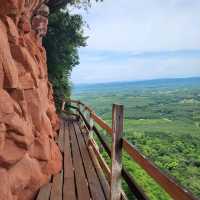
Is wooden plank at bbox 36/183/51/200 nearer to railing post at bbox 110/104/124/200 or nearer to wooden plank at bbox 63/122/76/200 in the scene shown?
wooden plank at bbox 63/122/76/200

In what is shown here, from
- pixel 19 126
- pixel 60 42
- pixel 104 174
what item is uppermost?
pixel 60 42

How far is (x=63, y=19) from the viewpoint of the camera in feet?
52.9

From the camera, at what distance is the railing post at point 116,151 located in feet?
11.1

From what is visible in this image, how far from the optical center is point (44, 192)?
177 inches

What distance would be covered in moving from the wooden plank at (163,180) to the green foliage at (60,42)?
13.5 meters

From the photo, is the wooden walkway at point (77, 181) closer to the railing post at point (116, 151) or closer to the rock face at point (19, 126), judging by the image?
the rock face at point (19, 126)

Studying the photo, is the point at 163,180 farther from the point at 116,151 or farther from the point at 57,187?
the point at 57,187

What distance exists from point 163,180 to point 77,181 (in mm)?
3080

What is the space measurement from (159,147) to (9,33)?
143 feet

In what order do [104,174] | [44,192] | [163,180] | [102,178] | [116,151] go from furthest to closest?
[104,174], [102,178], [44,192], [116,151], [163,180]

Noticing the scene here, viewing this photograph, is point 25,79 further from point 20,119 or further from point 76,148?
point 76,148

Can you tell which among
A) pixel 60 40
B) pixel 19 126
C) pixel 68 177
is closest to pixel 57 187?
pixel 68 177

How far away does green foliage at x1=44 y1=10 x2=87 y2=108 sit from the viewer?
16.0 m

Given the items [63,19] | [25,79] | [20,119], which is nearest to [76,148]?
[25,79]
